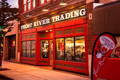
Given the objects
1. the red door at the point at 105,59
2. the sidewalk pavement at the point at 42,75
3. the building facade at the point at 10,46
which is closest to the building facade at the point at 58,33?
the sidewalk pavement at the point at 42,75

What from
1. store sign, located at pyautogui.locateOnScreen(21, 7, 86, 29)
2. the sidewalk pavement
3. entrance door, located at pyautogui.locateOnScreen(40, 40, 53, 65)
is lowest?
the sidewalk pavement

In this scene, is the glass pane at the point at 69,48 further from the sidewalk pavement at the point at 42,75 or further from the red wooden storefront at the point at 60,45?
the sidewalk pavement at the point at 42,75

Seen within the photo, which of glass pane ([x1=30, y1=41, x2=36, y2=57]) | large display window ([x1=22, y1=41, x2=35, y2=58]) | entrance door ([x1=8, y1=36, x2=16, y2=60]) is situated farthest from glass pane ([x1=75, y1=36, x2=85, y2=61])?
entrance door ([x1=8, y1=36, x2=16, y2=60])

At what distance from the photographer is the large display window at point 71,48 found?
14.7m

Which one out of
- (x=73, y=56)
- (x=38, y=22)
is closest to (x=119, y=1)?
(x=73, y=56)

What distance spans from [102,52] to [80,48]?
10.8 m

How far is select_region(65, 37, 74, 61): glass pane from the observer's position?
Result: 51.1 ft

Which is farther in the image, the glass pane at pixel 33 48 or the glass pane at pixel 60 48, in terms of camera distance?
the glass pane at pixel 33 48

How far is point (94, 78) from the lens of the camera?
4.34m

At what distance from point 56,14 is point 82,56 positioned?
457 centimetres

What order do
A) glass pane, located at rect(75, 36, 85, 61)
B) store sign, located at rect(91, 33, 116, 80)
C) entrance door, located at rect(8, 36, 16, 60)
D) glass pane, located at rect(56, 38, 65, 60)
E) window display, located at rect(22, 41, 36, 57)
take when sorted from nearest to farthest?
store sign, located at rect(91, 33, 116, 80), glass pane, located at rect(75, 36, 85, 61), glass pane, located at rect(56, 38, 65, 60), window display, located at rect(22, 41, 36, 57), entrance door, located at rect(8, 36, 16, 60)

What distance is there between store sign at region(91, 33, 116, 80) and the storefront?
9781 mm

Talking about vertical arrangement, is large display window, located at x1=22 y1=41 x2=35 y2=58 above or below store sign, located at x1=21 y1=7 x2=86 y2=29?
below

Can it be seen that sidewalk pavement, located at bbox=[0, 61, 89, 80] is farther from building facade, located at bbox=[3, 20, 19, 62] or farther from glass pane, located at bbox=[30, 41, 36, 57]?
building facade, located at bbox=[3, 20, 19, 62]
